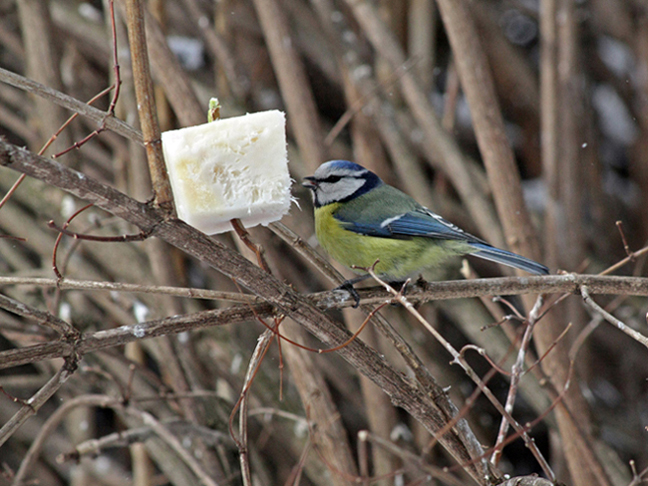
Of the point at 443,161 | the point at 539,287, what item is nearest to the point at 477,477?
the point at 539,287

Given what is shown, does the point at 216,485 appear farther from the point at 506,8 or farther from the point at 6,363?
the point at 506,8

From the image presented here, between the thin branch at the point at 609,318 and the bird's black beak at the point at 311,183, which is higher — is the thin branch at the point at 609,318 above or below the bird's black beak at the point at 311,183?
below

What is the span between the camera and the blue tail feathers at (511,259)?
1675mm

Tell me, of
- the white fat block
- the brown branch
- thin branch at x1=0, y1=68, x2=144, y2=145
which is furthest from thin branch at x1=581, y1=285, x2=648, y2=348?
thin branch at x1=0, y1=68, x2=144, y2=145

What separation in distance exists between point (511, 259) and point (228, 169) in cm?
98

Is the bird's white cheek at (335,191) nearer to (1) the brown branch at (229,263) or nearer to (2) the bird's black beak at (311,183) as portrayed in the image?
(2) the bird's black beak at (311,183)

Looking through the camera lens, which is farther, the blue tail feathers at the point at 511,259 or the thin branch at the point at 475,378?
the blue tail feathers at the point at 511,259

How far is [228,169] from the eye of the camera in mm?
1050

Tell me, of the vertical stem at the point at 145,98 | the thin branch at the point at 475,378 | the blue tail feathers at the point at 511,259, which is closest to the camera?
the vertical stem at the point at 145,98

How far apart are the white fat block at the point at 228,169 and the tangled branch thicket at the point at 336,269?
27 centimetres

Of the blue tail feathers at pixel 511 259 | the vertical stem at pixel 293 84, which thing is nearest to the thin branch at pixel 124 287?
the blue tail feathers at pixel 511 259

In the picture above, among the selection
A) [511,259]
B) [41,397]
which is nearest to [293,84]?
[511,259]

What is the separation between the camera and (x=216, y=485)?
1.90 m

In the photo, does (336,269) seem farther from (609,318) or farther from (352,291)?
(609,318)
